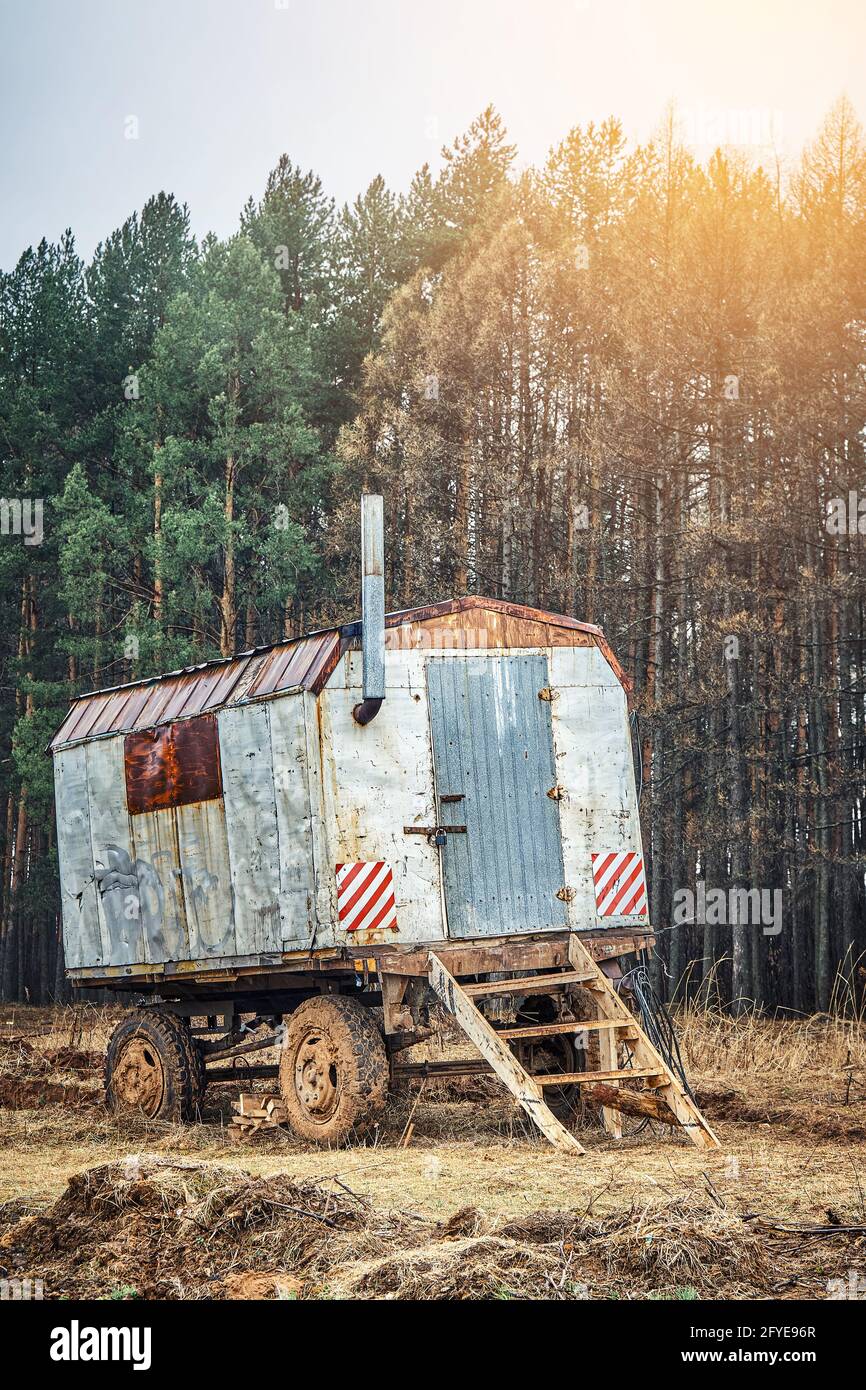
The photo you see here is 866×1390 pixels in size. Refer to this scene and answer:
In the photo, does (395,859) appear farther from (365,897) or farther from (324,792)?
(324,792)

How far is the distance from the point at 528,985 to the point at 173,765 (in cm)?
392

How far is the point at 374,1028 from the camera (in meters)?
11.4

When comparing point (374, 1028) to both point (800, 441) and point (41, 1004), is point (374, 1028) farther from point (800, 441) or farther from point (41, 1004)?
point (41, 1004)

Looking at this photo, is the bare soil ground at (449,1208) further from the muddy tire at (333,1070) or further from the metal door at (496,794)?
the metal door at (496,794)

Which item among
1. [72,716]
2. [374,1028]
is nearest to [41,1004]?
[72,716]

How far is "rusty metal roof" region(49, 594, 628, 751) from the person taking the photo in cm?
1174

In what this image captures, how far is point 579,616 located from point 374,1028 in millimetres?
14865

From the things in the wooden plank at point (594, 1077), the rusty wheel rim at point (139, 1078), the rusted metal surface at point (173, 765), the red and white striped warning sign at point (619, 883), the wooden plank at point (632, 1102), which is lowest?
the rusty wheel rim at point (139, 1078)

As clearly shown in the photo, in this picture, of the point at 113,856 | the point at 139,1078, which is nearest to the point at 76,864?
the point at 113,856

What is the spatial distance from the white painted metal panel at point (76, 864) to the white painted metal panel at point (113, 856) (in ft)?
0.39

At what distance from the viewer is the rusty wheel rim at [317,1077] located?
37.4 ft

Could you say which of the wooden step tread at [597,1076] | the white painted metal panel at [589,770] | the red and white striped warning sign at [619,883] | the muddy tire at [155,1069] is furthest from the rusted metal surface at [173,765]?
the wooden step tread at [597,1076]

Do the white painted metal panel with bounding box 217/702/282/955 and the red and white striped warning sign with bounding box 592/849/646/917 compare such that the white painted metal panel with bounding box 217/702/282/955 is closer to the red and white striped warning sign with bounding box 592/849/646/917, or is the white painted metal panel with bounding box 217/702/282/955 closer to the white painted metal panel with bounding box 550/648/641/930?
the white painted metal panel with bounding box 550/648/641/930

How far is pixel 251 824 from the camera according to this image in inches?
477
